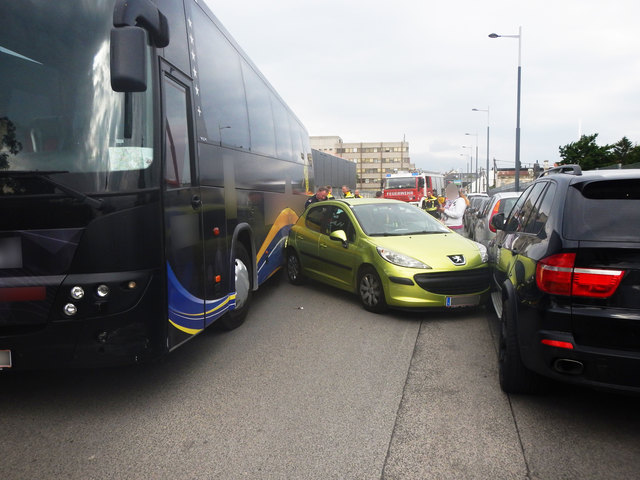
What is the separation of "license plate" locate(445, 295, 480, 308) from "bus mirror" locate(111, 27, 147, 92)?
4529mm

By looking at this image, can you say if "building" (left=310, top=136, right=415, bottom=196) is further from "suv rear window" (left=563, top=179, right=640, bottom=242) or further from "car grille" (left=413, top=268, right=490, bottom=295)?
"suv rear window" (left=563, top=179, right=640, bottom=242)

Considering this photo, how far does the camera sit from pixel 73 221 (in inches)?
138

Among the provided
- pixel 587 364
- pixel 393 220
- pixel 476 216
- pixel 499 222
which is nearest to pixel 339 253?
pixel 393 220

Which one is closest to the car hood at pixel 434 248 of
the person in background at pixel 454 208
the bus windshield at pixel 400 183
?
the person in background at pixel 454 208

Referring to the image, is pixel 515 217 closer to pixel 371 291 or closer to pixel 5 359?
pixel 371 291

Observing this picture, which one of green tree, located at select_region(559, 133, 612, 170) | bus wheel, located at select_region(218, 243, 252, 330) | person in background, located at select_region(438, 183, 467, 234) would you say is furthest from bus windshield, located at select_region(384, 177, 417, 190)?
bus wheel, located at select_region(218, 243, 252, 330)

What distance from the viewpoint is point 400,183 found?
37281 millimetres

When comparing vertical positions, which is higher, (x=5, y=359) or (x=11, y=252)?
(x=11, y=252)

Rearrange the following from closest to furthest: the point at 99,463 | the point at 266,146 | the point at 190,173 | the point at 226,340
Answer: the point at 99,463
the point at 190,173
the point at 226,340
the point at 266,146

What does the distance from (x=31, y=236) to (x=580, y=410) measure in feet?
12.9

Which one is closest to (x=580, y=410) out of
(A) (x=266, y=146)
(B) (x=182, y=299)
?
(B) (x=182, y=299)

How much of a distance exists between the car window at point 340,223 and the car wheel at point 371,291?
0.67 metres

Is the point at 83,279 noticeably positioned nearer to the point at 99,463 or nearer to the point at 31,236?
the point at 31,236

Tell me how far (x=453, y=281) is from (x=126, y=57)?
4.60m
